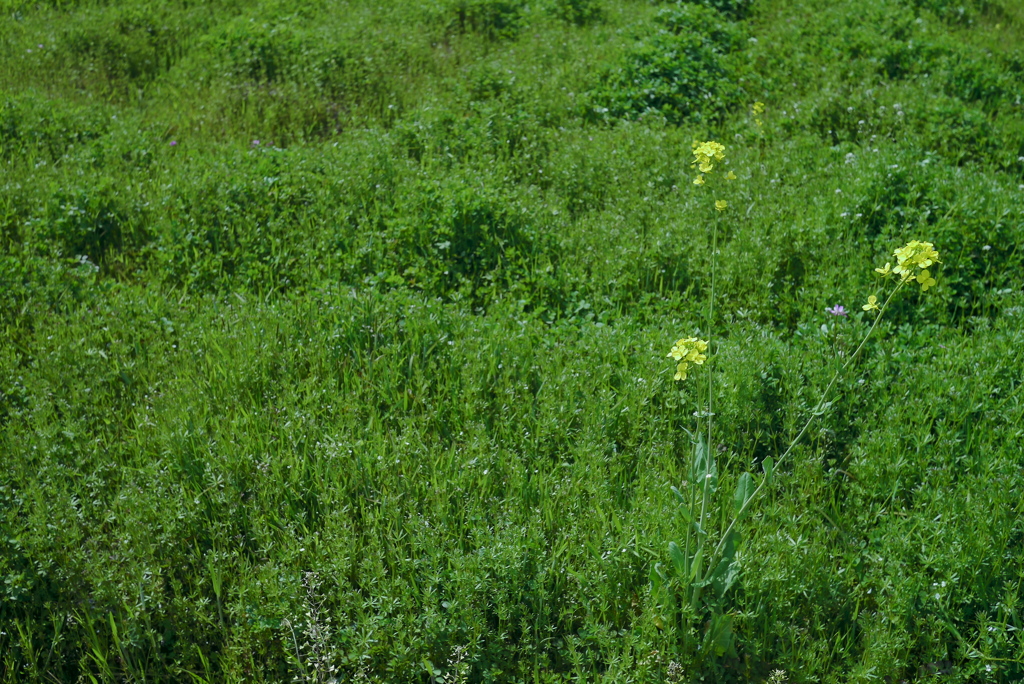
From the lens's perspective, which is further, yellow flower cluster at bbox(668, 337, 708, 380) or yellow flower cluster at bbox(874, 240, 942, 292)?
A: yellow flower cluster at bbox(668, 337, 708, 380)

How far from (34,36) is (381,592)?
25.8 feet

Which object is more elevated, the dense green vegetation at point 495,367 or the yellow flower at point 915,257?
the yellow flower at point 915,257

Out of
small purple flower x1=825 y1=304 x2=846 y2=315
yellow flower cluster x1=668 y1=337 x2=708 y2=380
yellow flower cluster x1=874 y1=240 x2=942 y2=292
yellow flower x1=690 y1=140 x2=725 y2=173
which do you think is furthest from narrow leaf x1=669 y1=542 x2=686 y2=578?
small purple flower x1=825 y1=304 x2=846 y2=315

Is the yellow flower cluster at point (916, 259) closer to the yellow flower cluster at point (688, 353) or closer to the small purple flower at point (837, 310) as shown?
the yellow flower cluster at point (688, 353)

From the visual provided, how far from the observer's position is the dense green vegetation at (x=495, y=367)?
9.84 feet

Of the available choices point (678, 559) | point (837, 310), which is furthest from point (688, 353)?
point (837, 310)

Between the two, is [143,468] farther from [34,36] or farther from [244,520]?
[34,36]

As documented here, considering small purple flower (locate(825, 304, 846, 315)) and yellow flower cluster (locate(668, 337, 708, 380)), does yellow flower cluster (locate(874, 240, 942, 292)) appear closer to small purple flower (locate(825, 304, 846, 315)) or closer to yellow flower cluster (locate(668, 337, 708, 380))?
yellow flower cluster (locate(668, 337, 708, 380))

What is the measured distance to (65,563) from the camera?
3.11 meters

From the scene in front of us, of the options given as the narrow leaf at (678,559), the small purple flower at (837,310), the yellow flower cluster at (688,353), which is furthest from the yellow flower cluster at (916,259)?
the small purple flower at (837,310)

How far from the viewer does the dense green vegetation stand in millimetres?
3000

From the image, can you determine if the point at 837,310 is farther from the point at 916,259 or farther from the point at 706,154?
the point at 916,259

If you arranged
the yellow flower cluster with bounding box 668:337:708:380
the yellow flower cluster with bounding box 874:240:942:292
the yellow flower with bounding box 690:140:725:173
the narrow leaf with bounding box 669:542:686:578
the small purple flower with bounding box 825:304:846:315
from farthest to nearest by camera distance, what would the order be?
the small purple flower with bounding box 825:304:846:315, the yellow flower with bounding box 690:140:725:173, the narrow leaf with bounding box 669:542:686:578, the yellow flower cluster with bounding box 668:337:708:380, the yellow flower cluster with bounding box 874:240:942:292

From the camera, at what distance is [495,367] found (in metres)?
4.09
